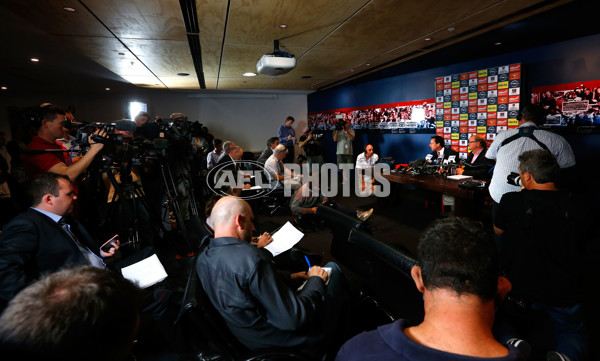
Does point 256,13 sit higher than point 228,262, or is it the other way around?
point 256,13

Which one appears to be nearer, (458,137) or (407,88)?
(458,137)

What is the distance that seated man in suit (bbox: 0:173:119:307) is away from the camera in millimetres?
1460

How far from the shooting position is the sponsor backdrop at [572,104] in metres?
3.76

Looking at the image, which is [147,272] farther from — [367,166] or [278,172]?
[367,166]

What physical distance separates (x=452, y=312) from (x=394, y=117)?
22.2 ft

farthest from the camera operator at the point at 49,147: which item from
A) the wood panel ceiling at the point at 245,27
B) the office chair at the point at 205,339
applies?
the office chair at the point at 205,339

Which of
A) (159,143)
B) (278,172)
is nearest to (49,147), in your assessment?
(159,143)

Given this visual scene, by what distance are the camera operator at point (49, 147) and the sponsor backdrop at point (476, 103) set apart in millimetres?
5354

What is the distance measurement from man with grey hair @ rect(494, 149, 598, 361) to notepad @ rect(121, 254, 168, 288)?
1.97 meters

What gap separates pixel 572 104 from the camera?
13.0ft

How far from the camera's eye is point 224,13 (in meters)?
3.10

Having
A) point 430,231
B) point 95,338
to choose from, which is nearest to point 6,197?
point 95,338

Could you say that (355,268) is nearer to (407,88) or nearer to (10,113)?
(407,88)

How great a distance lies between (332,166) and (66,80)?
22.1 feet
